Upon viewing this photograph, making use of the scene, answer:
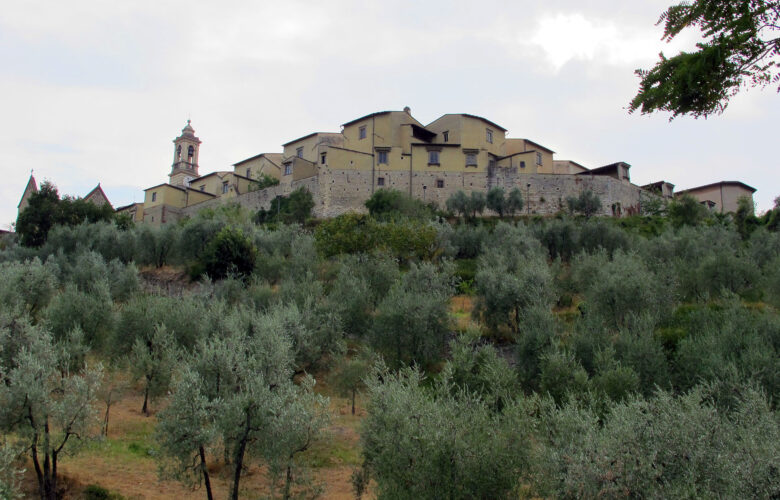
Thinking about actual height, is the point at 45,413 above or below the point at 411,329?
below

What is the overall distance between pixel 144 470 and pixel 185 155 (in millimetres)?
74454

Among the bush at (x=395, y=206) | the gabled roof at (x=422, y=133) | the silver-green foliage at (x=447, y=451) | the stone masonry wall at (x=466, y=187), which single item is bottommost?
the silver-green foliage at (x=447, y=451)

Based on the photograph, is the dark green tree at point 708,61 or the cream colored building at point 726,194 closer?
the dark green tree at point 708,61

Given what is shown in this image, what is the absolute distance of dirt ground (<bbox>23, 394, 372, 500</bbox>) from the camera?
48.9 feet

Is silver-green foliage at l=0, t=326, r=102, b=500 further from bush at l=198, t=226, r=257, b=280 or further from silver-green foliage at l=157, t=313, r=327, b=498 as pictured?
bush at l=198, t=226, r=257, b=280

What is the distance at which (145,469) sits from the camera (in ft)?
52.9

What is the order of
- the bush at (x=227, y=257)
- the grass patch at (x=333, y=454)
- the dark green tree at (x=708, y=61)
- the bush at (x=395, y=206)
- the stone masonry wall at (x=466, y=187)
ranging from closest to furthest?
1. the dark green tree at (x=708, y=61)
2. the grass patch at (x=333, y=454)
3. the bush at (x=227, y=257)
4. the bush at (x=395, y=206)
5. the stone masonry wall at (x=466, y=187)

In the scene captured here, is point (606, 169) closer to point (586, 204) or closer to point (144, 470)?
point (586, 204)

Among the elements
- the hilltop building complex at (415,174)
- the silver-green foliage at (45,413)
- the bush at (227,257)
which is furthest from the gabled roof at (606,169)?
the silver-green foliage at (45,413)

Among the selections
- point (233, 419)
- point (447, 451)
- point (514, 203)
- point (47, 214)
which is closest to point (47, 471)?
point (233, 419)

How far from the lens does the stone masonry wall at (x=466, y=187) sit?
188ft

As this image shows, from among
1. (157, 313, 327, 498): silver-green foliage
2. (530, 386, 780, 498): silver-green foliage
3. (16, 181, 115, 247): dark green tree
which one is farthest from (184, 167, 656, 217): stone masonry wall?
(530, 386, 780, 498): silver-green foliage

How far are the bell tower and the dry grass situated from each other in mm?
68504

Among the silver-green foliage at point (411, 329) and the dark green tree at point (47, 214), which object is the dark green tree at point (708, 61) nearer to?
the silver-green foliage at point (411, 329)
